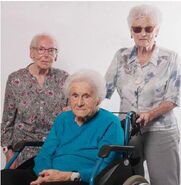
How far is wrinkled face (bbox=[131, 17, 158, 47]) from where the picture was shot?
7.36ft

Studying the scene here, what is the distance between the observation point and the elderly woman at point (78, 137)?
1.91 m

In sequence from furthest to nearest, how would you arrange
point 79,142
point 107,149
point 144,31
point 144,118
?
point 144,31 → point 144,118 → point 79,142 → point 107,149

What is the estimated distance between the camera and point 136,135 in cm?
225

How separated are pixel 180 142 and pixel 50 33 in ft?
3.50

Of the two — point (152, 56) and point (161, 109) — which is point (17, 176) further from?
point (152, 56)

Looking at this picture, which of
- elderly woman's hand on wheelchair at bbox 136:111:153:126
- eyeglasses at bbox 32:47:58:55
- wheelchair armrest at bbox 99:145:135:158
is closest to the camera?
wheelchair armrest at bbox 99:145:135:158

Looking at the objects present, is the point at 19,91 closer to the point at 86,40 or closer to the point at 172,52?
the point at 86,40

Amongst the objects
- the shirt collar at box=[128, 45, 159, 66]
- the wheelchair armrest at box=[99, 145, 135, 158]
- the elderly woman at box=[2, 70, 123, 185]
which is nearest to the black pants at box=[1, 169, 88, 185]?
the elderly woman at box=[2, 70, 123, 185]

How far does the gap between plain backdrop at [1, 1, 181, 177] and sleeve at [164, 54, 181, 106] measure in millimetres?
325

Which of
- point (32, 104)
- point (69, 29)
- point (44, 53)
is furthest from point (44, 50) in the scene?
point (32, 104)

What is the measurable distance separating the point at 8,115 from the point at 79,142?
64 cm

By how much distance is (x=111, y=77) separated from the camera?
2.33 meters

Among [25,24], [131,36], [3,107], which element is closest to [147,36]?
[131,36]

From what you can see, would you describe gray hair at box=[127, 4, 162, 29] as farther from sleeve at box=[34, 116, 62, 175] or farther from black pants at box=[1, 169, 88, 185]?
black pants at box=[1, 169, 88, 185]
